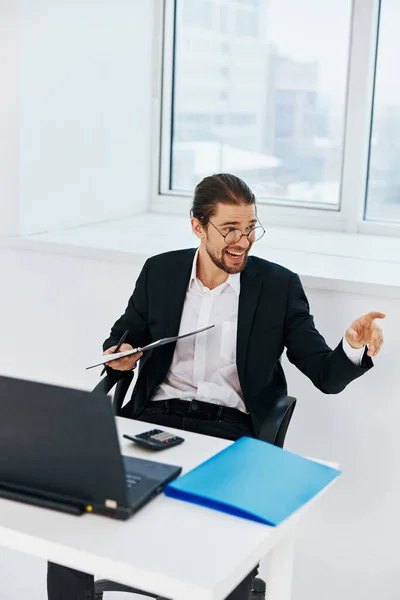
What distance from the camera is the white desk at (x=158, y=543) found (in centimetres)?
136

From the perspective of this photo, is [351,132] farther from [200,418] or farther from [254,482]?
[254,482]

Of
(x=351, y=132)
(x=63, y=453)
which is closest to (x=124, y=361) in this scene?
(x=63, y=453)

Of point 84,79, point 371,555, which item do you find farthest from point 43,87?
point 371,555

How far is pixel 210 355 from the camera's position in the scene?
96.7 inches

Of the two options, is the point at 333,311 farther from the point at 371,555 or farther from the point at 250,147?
the point at 250,147

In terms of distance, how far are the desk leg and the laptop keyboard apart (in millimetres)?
304

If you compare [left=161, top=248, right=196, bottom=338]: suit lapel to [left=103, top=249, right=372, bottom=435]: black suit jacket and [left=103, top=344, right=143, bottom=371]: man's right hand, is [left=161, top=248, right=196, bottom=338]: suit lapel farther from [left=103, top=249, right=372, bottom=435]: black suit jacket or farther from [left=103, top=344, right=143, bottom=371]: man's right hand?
[left=103, top=344, right=143, bottom=371]: man's right hand

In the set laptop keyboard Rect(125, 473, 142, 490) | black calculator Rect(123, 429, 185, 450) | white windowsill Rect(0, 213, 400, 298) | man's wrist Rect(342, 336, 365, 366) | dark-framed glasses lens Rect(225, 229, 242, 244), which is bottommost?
black calculator Rect(123, 429, 185, 450)

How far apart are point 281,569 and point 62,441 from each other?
54 cm

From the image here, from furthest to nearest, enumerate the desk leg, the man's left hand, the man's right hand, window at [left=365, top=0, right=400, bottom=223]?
window at [left=365, top=0, right=400, bottom=223] → the man's right hand → the man's left hand → the desk leg

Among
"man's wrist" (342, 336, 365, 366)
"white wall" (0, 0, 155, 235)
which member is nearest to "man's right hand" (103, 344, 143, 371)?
"man's wrist" (342, 336, 365, 366)

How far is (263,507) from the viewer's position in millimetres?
1569

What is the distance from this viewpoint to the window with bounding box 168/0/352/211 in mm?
3400

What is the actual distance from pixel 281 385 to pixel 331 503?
477 mm
